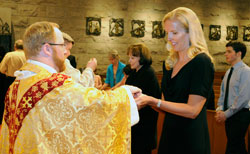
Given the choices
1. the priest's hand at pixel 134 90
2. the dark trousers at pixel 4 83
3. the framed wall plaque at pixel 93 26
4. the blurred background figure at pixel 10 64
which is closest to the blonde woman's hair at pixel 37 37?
the priest's hand at pixel 134 90

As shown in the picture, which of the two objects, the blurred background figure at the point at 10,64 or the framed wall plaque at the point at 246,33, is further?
the framed wall plaque at the point at 246,33

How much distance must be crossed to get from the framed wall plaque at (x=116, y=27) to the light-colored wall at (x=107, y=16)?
132 millimetres

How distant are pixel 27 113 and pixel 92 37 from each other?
314 inches

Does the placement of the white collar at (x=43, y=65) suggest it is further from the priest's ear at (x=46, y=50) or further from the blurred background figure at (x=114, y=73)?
the blurred background figure at (x=114, y=73)

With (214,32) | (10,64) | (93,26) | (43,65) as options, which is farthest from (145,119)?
(214,32)

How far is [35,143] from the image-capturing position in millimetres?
1820

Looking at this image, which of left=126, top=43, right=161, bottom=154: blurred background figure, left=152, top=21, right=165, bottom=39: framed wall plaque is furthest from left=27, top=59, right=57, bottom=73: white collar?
left=152, top=21, right=165, bottom=39: framed wall plaque

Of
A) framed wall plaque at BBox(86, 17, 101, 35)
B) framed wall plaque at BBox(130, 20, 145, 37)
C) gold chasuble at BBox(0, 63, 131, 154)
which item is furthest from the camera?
framed wall plaque at BBox(130, 20, 145, 37)

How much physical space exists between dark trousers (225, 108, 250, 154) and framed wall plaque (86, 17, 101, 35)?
6353 millimetres

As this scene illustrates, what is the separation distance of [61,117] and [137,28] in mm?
8805

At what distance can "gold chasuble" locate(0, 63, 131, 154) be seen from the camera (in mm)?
1845

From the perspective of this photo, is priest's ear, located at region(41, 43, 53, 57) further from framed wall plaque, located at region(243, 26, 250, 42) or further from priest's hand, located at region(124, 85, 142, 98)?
framed wall plaque, located at region(243, 26, 250, 42)

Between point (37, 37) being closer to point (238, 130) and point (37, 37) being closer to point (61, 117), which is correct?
point (61, 117)

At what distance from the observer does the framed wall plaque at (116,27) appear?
9.93 metres
